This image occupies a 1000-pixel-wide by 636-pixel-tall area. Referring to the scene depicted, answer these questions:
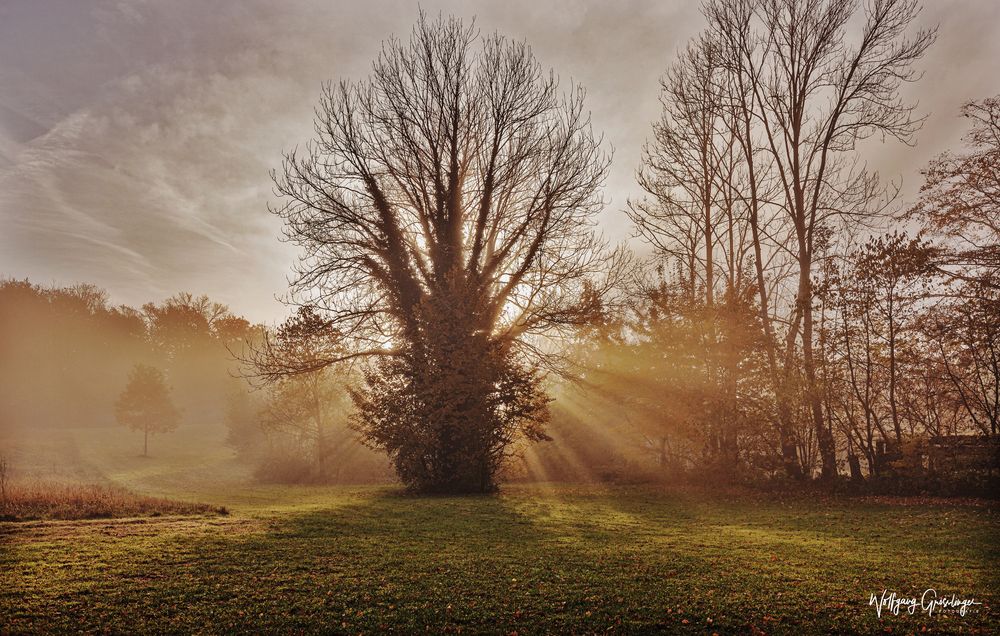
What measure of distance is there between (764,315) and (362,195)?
584 inches

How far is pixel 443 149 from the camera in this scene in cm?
1864

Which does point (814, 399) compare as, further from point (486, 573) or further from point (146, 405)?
point (146, 405)

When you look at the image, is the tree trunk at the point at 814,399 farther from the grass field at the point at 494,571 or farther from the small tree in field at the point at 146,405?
the small tree in field at the point at 146,405

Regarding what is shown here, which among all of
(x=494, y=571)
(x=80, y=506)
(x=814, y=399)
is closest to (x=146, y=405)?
(x=80, y=506)

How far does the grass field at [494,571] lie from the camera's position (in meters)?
5.03

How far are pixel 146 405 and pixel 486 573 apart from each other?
44918 millimetres

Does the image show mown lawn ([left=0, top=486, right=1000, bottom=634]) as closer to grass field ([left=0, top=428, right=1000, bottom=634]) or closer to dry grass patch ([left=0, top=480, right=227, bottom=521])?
grass field ([left=0, top=428, right=1000, bottom=634])

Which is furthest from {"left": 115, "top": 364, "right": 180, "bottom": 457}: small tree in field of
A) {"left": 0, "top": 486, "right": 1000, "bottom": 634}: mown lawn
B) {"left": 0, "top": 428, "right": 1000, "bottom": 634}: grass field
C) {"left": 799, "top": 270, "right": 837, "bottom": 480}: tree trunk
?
{"left": 799, "top": 270, "right": 837, "bottom": 480}: tree trunk

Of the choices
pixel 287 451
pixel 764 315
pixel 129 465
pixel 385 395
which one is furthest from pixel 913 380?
pixel 129 465

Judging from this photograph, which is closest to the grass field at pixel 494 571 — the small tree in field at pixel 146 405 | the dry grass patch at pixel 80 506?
the dry grass patch at pixel 80 506

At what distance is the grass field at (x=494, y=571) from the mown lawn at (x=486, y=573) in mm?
28

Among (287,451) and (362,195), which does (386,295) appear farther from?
(287,451)

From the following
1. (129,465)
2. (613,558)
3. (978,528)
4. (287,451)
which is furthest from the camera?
(129,465)

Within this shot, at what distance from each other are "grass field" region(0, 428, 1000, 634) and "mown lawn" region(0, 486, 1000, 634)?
1.1 inches
